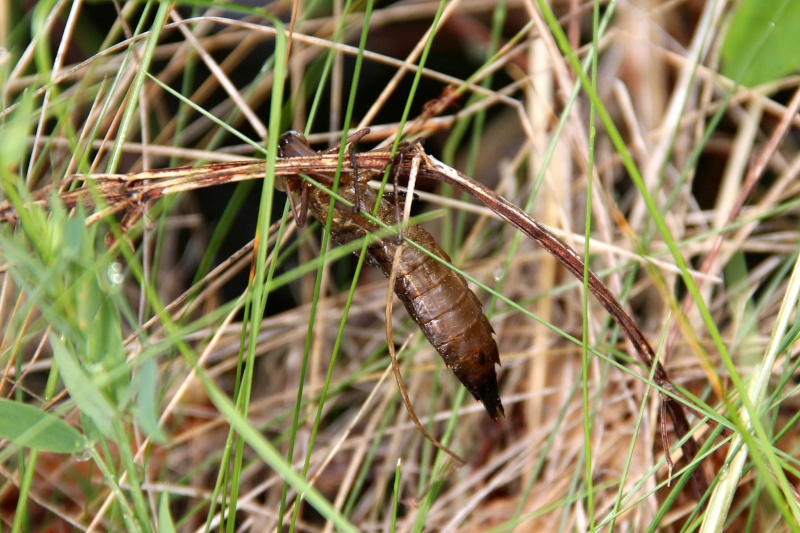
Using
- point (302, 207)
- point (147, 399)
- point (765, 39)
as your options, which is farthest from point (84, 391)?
point (765, 39)

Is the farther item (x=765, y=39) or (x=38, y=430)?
(x=765, y=39)

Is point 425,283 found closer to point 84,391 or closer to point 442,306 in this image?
point 442,306

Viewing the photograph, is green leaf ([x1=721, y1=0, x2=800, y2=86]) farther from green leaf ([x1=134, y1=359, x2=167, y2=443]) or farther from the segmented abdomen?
green leaf ([x1=134, y1=359, x2=167, y2=443])

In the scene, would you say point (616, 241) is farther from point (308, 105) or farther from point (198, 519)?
point (198, 519)

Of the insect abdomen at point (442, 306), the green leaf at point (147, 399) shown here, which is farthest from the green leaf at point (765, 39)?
the green leaf at point (147, 399)

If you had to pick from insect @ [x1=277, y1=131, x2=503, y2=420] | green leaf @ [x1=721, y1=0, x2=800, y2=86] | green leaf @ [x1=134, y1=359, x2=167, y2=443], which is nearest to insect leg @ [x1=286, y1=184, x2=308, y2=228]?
insect @ [x1=277, y1=131, x2=503, y2=420]

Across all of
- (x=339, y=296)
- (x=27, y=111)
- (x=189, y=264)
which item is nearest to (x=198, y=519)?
(x=339, y=296)
